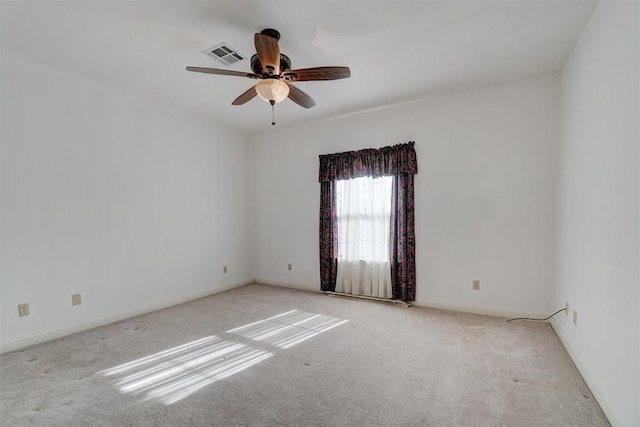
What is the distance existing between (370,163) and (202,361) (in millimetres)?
2880

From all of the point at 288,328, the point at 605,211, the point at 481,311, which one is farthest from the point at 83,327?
the point at 605,211

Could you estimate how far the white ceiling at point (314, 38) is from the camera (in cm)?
195

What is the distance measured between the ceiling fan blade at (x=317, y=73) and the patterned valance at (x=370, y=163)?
1701 millimetres

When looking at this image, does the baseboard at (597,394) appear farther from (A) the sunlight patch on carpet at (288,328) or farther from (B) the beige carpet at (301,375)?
(A) the sunlight patch on carpet at (288,328)

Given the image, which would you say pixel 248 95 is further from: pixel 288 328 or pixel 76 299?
pixel 76 299

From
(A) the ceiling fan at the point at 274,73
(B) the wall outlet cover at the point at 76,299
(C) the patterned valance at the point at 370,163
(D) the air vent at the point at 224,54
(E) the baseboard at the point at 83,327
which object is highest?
(D) the air vent at the point at 224,54

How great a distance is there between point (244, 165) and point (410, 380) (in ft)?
13.2

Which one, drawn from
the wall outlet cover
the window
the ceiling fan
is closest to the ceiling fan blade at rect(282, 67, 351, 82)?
the ceiling fan

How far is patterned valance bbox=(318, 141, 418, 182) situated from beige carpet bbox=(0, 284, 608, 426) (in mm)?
1779

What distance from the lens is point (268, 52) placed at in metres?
1.95

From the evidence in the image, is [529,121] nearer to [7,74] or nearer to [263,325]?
[263,325]

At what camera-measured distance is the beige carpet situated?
65.4 inches

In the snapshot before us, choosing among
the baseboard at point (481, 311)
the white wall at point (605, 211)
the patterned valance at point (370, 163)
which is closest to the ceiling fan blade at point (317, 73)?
the white wall at point (605, 211)

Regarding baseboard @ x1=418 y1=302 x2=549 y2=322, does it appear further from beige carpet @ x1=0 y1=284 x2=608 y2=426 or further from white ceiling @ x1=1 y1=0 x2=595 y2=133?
white ceiling @ x1=1 y1=0 x2=595 y2=133
